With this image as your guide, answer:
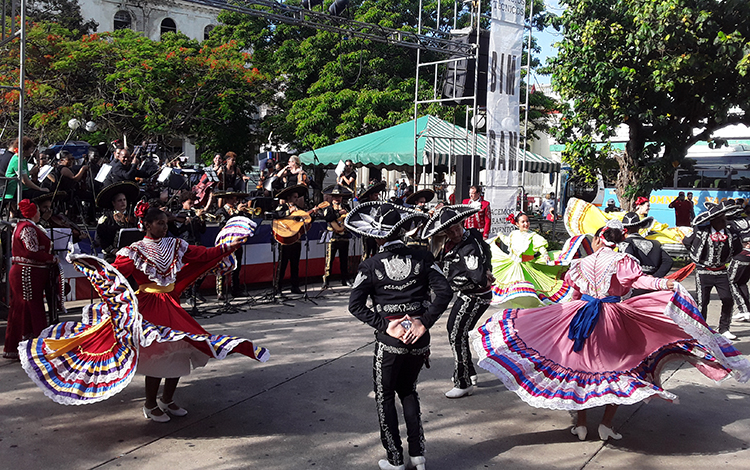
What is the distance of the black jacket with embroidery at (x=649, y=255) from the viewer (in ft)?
23.4

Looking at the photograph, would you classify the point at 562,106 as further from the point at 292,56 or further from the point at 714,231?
the point at 292,56

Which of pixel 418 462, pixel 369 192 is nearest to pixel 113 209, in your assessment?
pixel 369 192

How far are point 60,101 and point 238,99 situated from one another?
20.9ft

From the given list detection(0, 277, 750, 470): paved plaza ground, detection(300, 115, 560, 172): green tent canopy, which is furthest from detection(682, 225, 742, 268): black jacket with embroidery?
detection(300, 115, 560, 172): green tent canopy

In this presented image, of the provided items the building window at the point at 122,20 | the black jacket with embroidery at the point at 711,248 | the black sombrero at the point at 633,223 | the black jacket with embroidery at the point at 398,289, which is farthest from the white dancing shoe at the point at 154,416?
the building window at the point at 122,20

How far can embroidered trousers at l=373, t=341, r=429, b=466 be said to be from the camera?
4.43m

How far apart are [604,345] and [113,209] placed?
5978 millimetres

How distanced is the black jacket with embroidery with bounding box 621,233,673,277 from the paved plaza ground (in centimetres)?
114

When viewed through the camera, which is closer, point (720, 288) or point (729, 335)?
point (720, 288)

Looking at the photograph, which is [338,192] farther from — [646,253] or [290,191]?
[646,253]

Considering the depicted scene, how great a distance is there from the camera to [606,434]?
5160mm

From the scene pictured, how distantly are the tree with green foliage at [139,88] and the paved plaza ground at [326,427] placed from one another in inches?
730

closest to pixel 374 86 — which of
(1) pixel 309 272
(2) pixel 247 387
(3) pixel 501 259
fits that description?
(1) pixel 309 272

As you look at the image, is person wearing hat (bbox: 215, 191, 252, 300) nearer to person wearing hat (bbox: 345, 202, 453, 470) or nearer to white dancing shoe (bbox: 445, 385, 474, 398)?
white dancing shoe (bbox: 445, 385, 474, 398)
